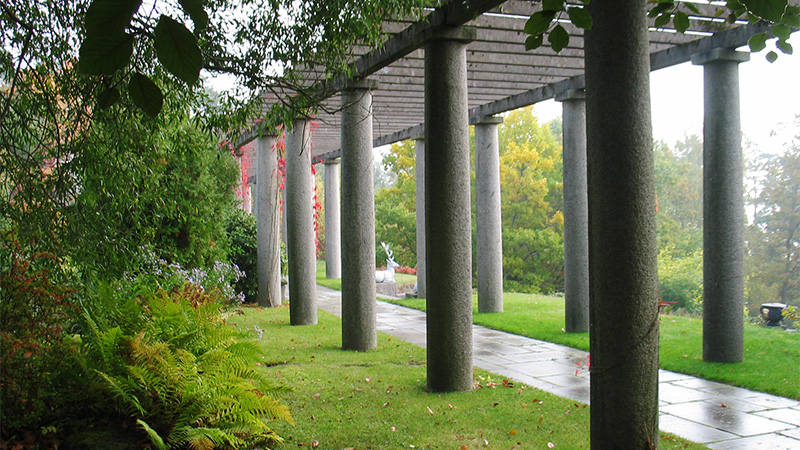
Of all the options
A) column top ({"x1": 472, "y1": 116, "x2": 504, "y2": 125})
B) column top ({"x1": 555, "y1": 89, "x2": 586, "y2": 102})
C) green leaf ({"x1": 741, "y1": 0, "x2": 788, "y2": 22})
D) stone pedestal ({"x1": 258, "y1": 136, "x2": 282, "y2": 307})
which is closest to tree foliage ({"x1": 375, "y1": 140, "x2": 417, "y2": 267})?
stone pedestal ({"x1": 258, "y1": 136, "x2": 282, "y2": 307})

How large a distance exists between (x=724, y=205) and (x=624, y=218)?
497 centimetres

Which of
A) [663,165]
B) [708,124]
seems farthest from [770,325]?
[663,165]

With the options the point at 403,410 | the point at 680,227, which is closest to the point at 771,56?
the point at 403,410

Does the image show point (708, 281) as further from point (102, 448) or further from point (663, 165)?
point (663, 165)

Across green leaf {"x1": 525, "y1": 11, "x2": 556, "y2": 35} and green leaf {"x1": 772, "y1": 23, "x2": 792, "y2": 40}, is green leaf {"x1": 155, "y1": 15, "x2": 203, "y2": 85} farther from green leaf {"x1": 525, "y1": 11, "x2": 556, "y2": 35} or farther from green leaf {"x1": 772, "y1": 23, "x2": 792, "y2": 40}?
green leaf {"x1": 772, "y1": 23, "x2": 792, "y2": 40}

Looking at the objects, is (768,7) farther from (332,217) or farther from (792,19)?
(332,217)

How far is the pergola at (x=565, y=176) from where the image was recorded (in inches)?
130

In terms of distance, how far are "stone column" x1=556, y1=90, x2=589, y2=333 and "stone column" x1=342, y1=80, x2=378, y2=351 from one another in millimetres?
3212

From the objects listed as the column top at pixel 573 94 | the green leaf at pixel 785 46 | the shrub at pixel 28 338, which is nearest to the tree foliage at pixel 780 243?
the column top at pixel 573 94

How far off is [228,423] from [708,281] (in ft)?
18.7

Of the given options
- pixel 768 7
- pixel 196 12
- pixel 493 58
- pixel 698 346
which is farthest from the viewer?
pixel 493 58

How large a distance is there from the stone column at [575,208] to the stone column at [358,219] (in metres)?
3.21

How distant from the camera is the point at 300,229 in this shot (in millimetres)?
10625

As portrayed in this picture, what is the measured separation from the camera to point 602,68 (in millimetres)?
3332
